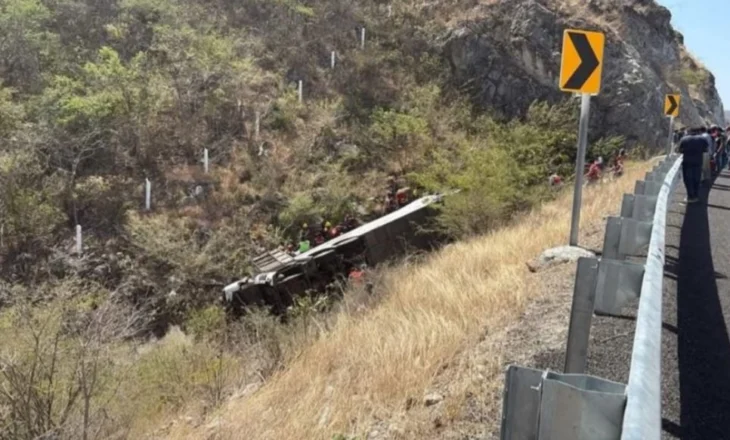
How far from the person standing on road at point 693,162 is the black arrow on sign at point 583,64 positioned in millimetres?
5143

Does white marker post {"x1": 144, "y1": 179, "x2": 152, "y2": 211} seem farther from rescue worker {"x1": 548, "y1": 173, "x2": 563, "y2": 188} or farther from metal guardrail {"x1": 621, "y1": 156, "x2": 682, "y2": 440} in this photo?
metal guardrail {"x1": 621, "y1": 156, "x2": 682, "y2": 440}

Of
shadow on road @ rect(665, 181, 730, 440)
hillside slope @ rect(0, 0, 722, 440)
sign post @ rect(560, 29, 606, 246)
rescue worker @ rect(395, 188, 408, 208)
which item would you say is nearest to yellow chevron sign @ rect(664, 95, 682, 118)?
hillside slope @ rect(0, 0, 722, 440)

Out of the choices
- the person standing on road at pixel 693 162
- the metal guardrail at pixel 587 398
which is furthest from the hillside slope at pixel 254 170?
the metal guardrail at pixel 587 398

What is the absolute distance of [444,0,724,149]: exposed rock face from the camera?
78.4 feet

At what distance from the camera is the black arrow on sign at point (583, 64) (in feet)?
23.9

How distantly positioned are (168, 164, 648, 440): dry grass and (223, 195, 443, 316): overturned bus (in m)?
4.72

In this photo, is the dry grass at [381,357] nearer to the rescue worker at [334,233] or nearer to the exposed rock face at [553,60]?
the rescue worker at [334,233]

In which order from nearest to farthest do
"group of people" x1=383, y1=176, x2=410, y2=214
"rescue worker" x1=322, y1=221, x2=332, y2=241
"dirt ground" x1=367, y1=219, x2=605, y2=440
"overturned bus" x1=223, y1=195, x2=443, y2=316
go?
"dirt ground" x1=367, y1=219, x2=605, y2=440 → "overturned bus" x1=223, y1=195, x2=443, y2=316 → "rescue worker" x1=322, y1=221, x2=332, y2=241 → "group of people" x1=383, y1=176, x2=410, y2=214

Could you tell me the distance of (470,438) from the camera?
11.2 ft

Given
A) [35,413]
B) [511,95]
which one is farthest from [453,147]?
[35,413]

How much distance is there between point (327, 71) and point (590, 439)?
24.9 m

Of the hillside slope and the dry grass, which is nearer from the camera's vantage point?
the dry grass

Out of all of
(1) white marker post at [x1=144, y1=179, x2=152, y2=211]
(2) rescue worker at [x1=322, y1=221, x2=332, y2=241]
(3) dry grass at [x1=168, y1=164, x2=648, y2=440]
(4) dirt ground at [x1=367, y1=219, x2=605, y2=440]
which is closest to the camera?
(4) dirt ground at [x1=367, y1=219, x2=605, y2=440]

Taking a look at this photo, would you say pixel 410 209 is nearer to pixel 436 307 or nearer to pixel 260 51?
pixel 436 307
